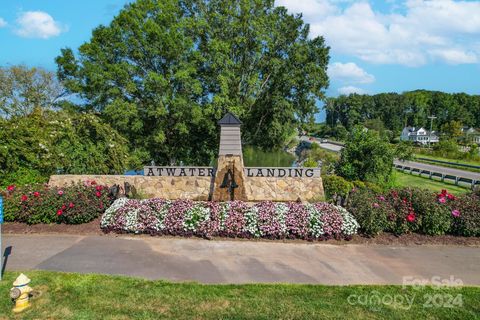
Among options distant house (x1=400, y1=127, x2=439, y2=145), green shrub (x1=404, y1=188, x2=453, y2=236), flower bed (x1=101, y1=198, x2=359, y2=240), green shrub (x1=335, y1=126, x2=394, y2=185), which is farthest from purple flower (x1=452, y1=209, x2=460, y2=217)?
distant house (x1=400, y1=127, x2=439, y2=145)

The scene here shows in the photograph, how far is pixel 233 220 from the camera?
8.58m

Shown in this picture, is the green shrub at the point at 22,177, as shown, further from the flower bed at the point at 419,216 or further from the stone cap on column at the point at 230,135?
the flower bed at the point at 419,216

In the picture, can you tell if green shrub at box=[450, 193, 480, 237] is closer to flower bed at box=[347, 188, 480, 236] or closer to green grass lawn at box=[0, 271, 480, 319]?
flower bed at box=[347, 188, 480, 236]

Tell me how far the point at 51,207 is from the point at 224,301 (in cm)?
629

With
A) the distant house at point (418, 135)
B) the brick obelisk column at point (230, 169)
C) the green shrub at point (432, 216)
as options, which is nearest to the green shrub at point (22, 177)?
the brick obelisk column at point (230, 169)

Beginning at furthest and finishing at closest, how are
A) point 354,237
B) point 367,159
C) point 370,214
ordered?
point 367,159 < point 370,214 < point 354,237

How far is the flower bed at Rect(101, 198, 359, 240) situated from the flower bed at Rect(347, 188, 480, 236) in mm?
422

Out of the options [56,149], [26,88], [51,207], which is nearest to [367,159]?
[51,207]

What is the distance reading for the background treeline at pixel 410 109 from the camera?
92.8 metres

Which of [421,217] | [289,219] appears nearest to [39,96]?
[289,219]

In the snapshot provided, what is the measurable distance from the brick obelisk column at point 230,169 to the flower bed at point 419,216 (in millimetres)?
4099

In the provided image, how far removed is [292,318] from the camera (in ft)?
15.4

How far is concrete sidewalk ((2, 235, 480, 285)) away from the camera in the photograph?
20.6ft

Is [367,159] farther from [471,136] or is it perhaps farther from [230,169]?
[471,136]
